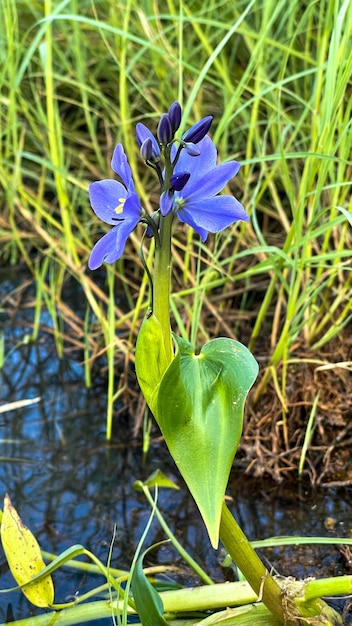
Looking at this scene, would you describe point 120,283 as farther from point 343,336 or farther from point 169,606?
point 169,606

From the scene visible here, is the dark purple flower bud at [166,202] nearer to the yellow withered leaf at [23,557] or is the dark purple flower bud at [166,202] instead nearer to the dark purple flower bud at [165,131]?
the dark purple flower bud at [165,131]

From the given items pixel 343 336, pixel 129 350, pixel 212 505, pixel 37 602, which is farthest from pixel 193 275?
pixel 212 505

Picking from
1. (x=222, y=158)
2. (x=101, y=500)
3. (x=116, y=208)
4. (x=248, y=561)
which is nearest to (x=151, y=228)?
(x=116, y=208)

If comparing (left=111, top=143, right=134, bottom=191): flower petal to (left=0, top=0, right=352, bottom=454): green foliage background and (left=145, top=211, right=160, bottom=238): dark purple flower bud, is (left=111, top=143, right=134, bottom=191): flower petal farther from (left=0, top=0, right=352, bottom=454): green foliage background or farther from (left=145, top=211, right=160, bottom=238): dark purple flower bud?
(left=0, top=0, right=352, bottom=454): green foliage background

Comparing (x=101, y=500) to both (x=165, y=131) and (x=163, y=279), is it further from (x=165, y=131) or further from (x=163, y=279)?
(x=165, y=131)

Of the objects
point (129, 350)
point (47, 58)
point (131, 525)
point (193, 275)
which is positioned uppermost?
point (47, 58)
